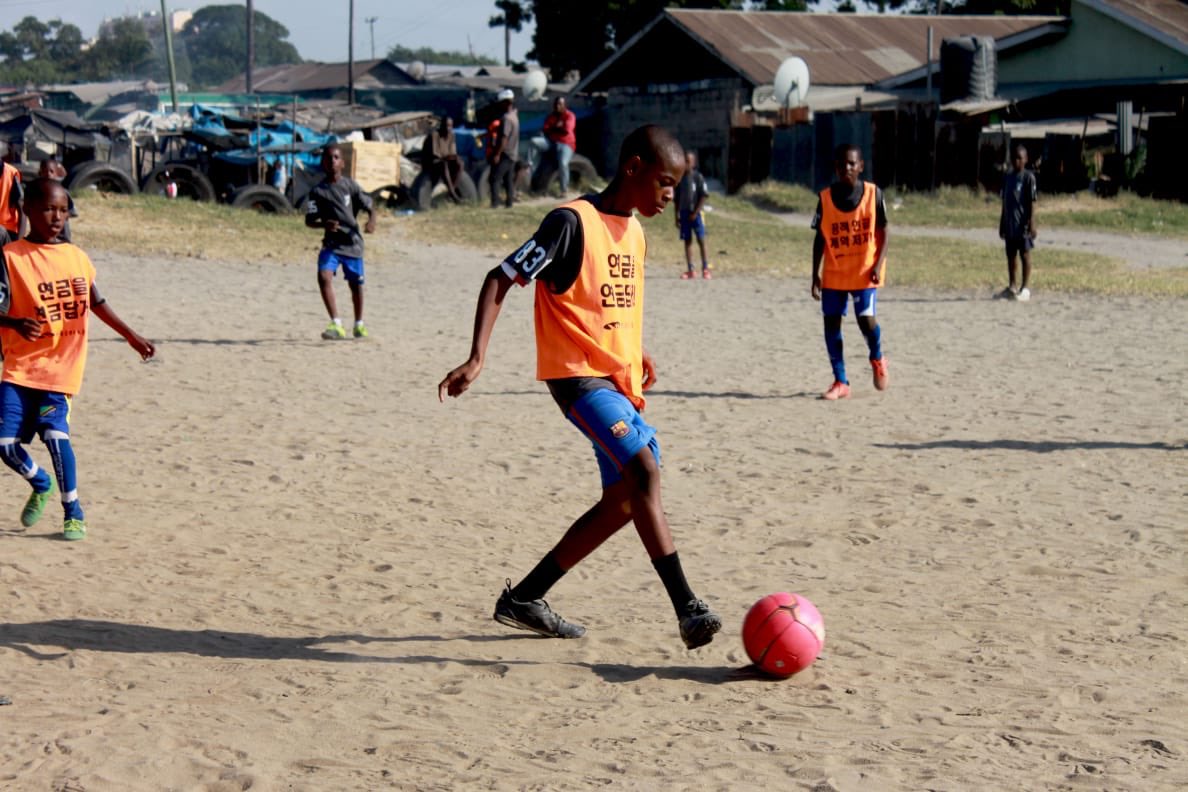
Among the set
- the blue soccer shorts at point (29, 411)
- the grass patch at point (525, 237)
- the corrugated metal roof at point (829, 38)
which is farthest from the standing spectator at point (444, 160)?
the blue soccer shorts at point (29, 411)

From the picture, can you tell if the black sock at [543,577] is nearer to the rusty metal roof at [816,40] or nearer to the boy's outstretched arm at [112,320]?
the boy's outstretched arm at [112,320]

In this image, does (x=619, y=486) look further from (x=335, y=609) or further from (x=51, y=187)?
(x=51, y=187)

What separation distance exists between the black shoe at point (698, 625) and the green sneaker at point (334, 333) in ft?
29.9

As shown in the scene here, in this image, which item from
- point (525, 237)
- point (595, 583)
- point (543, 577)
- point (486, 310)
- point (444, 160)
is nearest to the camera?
point (486, 310)

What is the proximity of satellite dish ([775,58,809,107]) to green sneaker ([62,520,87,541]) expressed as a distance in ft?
95.7

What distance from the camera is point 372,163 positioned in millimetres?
27609

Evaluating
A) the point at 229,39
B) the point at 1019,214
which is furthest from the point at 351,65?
the point at 229,39

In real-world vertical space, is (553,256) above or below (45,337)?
above

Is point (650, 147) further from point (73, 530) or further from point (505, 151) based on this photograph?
point (505, 151)

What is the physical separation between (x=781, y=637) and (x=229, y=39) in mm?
182114

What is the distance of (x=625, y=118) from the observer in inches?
1623

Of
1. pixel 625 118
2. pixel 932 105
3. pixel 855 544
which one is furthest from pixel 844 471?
pixel 625 118

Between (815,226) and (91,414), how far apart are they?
17.8ft

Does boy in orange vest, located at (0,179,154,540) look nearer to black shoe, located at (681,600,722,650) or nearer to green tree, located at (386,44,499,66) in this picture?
black shoe, located at (681,600,722,650)
